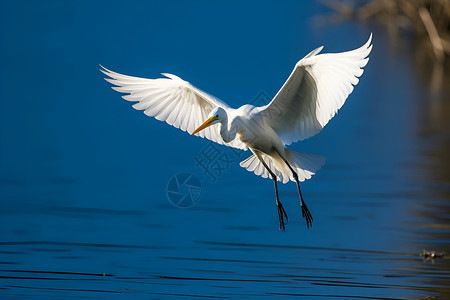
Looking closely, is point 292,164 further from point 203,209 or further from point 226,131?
point 203,209

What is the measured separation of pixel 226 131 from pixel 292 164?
1099 mm

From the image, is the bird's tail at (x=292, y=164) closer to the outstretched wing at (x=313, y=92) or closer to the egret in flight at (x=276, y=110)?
the egret in flight at (x=276, y=110)

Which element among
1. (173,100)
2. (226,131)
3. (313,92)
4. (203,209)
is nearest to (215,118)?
(226,131)

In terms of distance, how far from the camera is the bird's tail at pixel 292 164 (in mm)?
11102

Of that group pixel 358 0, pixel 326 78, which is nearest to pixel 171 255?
pixel 326 78

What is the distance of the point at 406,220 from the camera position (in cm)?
1353

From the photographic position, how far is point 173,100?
11.6 m

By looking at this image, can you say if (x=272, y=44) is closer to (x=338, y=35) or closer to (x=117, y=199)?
(x=338, y=35)

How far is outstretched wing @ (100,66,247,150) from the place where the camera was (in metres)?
11.2

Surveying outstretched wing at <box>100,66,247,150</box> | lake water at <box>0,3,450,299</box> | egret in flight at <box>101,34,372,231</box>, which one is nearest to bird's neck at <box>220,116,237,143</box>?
egret in flight at <box>101,34,372,231</box>

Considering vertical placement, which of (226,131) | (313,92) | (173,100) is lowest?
(226,131)

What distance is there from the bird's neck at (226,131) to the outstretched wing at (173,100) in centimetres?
48

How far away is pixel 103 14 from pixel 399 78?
76.6 ft

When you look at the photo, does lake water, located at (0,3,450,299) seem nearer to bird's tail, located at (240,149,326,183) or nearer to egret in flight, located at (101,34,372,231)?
bird's tail, located at (240,149,326,183)
